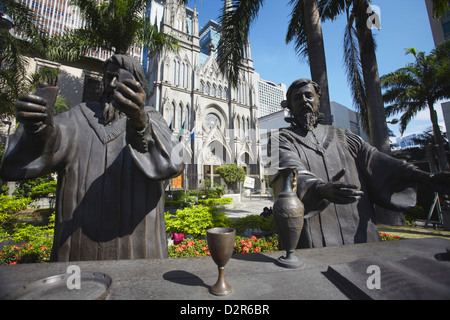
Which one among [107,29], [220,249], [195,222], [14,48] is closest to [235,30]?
[195,222]

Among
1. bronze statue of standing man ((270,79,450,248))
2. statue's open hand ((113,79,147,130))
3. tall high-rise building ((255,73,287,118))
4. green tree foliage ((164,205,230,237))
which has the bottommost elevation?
green tree foliage ((164,205,230,237))

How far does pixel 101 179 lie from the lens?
1.91 m

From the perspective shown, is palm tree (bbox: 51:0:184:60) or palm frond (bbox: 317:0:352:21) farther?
palm tree (bbox: 51:0:184:60)

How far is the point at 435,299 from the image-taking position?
0.93 meters

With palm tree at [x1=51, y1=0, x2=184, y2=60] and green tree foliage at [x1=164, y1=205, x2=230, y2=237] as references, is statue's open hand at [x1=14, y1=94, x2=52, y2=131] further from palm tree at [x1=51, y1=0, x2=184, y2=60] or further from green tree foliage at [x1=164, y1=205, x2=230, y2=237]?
palm tree at [x1=51, y1=0, x2=184, y2=60]

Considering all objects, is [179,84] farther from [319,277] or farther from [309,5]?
[319,277]

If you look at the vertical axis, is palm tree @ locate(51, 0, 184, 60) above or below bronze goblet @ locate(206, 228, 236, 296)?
above

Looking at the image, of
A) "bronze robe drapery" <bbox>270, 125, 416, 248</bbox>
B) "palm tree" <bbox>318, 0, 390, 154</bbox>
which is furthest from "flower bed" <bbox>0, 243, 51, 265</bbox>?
"palm tree" <bbox>318, 0, 390, 154</bbox>

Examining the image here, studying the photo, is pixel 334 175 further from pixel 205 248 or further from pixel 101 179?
pixel 205 248

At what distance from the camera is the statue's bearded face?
2734 mm

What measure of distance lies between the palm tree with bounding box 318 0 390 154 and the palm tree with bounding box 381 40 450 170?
405 inches

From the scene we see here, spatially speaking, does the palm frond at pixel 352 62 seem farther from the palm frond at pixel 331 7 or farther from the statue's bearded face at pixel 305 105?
the statue's bearded face at pixel 305 105

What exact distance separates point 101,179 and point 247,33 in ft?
23.2
